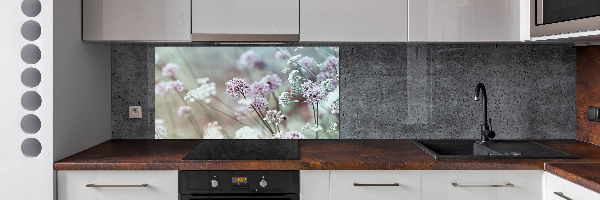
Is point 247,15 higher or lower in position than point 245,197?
higher

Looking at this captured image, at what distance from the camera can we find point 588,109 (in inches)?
106

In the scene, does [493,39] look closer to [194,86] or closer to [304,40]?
[304,40]

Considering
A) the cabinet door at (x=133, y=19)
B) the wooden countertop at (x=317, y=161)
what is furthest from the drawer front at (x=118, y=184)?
the cabinet door at (x=133, y=19)

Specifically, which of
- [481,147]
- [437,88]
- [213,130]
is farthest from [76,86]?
[481,147]

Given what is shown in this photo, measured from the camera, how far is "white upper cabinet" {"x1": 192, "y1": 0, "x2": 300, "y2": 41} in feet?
7.96

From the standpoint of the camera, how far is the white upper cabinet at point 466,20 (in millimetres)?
2436

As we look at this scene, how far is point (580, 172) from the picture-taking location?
190 centimetres

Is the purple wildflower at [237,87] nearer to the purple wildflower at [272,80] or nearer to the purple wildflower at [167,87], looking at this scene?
the purple wildflower at [272,80]

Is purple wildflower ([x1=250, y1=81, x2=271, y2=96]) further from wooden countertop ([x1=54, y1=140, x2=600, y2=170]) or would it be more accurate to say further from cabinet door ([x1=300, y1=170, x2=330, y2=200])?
cabinet door ([x1=300, y1=170, x2=330, y2=200])

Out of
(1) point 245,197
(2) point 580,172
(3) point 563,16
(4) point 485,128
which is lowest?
(1) point 245,197

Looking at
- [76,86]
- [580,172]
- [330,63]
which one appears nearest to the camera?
[580,172]
